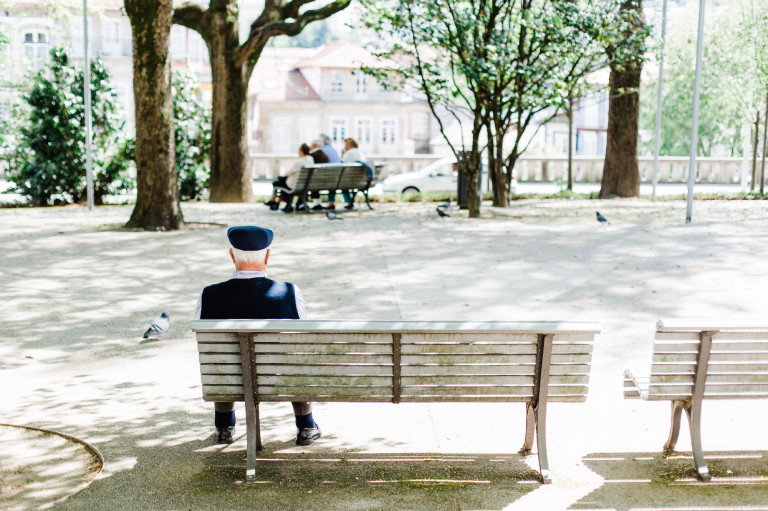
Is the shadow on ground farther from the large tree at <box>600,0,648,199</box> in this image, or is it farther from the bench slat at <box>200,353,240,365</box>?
the large tree at <box>600,0,648,199</box>

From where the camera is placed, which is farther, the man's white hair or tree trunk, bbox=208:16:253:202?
tree trunk, bbox=208:16:253:202

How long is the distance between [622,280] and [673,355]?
558 centimetres

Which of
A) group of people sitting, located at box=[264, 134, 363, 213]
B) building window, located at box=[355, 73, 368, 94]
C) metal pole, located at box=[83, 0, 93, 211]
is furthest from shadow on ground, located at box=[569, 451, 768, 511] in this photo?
building window, located at box=[355, 73, 368, 94]

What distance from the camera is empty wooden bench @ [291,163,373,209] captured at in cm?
1730

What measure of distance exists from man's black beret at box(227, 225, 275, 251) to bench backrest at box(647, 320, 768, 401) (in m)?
1.96

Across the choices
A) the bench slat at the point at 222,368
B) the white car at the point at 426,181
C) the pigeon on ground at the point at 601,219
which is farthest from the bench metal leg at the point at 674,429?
the white car at the point at 426,181

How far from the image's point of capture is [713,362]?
429 centimetres

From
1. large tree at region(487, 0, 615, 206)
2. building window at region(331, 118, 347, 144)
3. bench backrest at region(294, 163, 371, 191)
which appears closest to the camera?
large tree at region(487, 0, 615, 206)

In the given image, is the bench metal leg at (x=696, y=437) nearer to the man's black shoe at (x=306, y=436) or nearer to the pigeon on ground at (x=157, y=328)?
the man's black shoe at (x=306, y=436)

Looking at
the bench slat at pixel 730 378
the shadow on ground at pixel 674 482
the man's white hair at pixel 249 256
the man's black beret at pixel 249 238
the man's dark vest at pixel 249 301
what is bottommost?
the shadow on ground at pixel 674 482

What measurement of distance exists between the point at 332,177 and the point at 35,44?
4037 cm

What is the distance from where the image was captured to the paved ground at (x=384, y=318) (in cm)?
415

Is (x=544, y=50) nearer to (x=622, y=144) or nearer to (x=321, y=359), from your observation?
(x=622, y=144)

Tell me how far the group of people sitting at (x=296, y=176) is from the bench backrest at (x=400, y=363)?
1313cm
